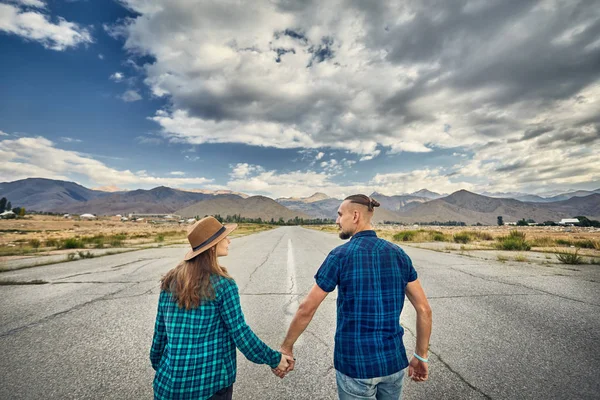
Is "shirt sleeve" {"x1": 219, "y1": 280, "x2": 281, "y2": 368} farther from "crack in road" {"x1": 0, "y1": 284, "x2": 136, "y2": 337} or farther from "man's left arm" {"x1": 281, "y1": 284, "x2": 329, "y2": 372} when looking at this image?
"crack in road" {"x1": 0, "y1": 284, "x2": 136, "y2": 337}

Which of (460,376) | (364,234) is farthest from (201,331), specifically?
(460,376)

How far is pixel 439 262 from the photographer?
11094mm

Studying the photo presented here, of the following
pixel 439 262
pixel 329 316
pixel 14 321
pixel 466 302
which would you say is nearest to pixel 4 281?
pixel 14 321

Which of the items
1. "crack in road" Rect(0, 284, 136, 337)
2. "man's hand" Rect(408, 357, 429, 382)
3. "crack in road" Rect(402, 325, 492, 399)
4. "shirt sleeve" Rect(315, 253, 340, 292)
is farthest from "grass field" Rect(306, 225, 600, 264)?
"crack in road" Rect(0, 284, 136, 337)

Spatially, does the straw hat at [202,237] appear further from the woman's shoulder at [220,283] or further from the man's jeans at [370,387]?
the man's jeans at [370,387]

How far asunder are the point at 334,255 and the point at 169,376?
4.47 feet

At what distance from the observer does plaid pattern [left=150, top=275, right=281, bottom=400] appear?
1.83 meters

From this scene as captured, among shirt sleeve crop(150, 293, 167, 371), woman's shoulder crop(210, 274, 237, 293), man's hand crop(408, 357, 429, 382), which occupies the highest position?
woman's shoulder crop(210, 274, 237, 293)

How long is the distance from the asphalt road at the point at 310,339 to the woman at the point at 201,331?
1.19m

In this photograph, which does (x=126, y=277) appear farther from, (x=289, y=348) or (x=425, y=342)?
(x=425, y=342)

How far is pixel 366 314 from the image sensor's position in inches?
73.5

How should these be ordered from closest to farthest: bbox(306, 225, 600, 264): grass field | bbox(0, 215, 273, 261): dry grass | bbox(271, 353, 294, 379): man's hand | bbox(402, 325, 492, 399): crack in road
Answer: bbox(271, 353, 294, 379): man's hand, bbox(402, 325, 492, 399): crack in road, bbox(306, 225, 600, 264): grass field, bbox(0, 215, 273, 261): dry grass

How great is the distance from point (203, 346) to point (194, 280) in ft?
1.50

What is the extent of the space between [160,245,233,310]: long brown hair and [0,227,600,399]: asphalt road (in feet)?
5.41
